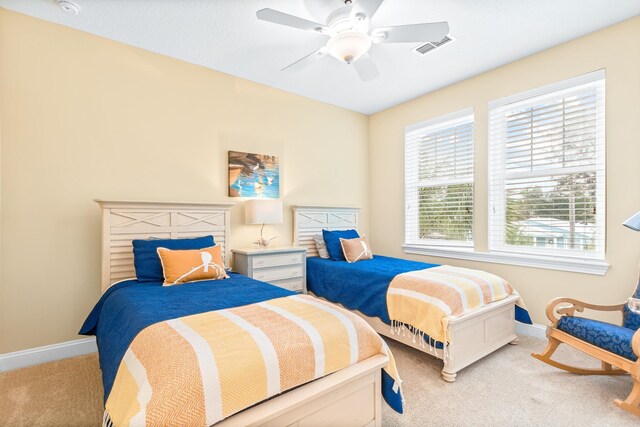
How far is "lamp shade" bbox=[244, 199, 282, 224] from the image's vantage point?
3.38m

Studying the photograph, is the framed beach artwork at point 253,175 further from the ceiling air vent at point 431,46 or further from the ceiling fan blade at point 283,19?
the ceiling air vent at point 431,46

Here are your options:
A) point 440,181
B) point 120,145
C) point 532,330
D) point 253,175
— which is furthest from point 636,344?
point 120,145

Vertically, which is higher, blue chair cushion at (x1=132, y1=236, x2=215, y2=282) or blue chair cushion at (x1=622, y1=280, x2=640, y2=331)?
blue chair cushion at (x1=132, y1=236, x2=215, y2=282)

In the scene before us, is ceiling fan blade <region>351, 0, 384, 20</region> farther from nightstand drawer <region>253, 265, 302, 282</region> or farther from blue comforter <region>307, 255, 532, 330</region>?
nightstand drawer <region>253, 265, 302, 282</region>

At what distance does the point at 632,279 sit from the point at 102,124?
4.78m

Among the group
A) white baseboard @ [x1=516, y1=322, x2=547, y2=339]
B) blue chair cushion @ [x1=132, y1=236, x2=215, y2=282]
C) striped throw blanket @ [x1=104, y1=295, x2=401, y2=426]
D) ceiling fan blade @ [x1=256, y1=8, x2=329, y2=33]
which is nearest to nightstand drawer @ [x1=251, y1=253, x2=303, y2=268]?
blue chair cushion @ [x1=132, y1=236, x2=215, y2=282]

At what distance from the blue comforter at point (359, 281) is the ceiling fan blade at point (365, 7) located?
206cm

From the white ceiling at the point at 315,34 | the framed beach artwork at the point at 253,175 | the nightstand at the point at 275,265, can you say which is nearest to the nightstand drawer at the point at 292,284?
the nightstand at the point at 275,265

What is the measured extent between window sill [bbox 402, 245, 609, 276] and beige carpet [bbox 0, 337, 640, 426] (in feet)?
2.52

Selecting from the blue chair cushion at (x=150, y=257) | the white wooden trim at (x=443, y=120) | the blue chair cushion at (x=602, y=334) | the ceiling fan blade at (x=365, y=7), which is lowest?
the blue chair cushion at (x=602, y=334)

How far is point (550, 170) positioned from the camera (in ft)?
9.95

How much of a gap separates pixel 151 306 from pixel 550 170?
3622 mm

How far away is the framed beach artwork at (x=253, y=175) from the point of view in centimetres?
356

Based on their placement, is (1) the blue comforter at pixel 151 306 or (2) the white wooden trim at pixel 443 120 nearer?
(1) the blue comforter at pixel 151 306
